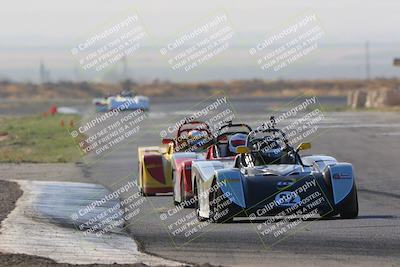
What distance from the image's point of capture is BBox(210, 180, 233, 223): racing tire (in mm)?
15945

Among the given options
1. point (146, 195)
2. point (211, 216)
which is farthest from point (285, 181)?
point (146, 195)

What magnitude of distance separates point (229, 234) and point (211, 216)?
89 cm

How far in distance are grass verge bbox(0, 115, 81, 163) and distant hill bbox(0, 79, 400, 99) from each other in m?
73.5

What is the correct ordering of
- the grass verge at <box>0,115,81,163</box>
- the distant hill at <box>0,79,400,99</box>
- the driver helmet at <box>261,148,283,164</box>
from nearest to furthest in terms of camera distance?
the driver helmet at <box>261,148,283,164</box>, the grass verge at <box>0,115,81,163</box>, the distant hill at <box>0,79,400,99</box>

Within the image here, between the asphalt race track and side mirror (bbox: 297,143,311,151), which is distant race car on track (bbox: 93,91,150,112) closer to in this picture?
the asphalt race track

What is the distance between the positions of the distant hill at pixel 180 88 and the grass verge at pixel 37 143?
73.5 meters

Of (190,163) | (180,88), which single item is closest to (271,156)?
(190,163)

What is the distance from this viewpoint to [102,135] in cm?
4672

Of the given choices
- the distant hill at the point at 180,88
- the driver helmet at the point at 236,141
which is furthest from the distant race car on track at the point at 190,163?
the distant hill at the point at 180,88

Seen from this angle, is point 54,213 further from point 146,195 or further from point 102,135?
point 102,135

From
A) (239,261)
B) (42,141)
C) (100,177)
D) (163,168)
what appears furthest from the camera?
(42,141)

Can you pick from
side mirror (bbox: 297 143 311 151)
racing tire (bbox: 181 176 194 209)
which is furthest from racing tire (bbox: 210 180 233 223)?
racing tire (bbox: 181 176 194 209)

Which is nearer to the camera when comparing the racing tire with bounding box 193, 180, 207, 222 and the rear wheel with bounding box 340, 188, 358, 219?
the rear wheel with bounding box 340, 188, 358, 219

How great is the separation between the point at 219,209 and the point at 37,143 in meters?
28.2
